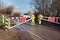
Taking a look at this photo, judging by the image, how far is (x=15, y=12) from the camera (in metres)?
47.5

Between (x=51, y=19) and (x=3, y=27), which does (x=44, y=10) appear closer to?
(x=51, y=19)

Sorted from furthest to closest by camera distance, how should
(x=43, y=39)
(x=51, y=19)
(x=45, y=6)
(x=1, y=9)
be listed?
(x=45, y=6) < (x=1, y=9) < (x=51, y=19) < (x=43, y=39)

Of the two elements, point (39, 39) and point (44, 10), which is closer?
point (39, 39)

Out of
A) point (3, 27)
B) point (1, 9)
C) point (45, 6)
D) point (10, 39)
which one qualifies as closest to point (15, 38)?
point (10, 39)

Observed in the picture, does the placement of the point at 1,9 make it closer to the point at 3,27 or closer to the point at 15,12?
the point at 15,12

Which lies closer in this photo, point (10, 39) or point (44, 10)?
point (10, 39)

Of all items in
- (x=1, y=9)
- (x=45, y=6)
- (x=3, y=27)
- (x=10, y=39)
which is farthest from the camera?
(x=45, y=6)

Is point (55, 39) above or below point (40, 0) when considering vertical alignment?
below

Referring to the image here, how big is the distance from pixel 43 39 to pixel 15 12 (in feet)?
112

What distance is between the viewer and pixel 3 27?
1741cm

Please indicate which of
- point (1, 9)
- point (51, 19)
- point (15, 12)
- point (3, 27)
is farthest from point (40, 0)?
point (3, 27)

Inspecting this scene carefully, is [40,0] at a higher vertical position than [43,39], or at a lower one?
higher

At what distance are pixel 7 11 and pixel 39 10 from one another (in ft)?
27.1

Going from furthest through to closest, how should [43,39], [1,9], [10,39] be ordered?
[1,9], [43,39], [10,39]
